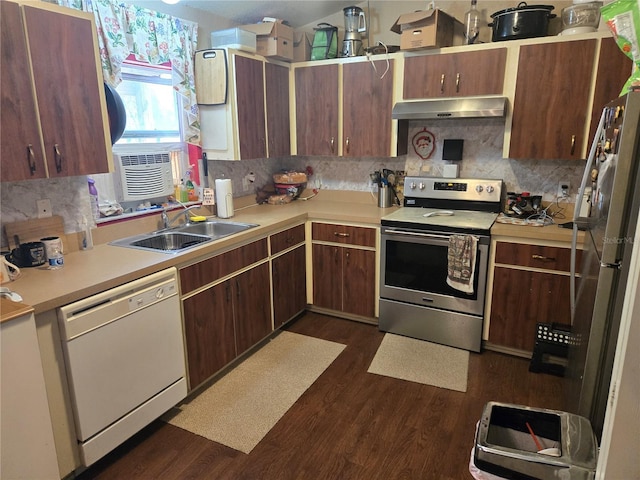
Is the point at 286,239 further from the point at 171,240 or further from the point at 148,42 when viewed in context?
the point at 148,42

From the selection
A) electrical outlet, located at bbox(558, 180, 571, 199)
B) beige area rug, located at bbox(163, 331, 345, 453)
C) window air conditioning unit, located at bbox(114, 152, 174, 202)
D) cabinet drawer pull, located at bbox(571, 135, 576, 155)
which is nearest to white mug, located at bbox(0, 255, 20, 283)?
window air conditioning unit, located at bbox(114, 152, 174, 202)

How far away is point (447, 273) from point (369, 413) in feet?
3.70

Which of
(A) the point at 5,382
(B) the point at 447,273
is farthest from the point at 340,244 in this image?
(A) the point at 5,382

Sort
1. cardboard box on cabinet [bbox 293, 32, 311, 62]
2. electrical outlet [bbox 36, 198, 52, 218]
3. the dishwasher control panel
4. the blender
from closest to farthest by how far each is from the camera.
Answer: the dishwasher control panel
electrical outlet [bbox 36, 198, 52, 218]
the blender
cardboard box on cabinet [bbox 293, 32, 311, 62]

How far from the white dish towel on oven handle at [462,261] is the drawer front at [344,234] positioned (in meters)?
0.61

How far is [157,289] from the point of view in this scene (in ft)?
7.00

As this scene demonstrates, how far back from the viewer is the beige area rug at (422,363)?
2713 millimetres

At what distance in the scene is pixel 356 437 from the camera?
2.21m

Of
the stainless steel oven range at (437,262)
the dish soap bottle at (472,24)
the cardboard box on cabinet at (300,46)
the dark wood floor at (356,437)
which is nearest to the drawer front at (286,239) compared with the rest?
the stainless steel oven range at (437,262)

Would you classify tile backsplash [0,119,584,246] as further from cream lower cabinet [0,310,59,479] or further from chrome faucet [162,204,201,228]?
cream lower cabinet [0,310,59,479]

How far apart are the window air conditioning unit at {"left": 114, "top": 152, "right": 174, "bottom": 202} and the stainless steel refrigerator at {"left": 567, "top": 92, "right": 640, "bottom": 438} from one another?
2.51 m

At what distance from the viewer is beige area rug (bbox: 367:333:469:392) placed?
2713 mm

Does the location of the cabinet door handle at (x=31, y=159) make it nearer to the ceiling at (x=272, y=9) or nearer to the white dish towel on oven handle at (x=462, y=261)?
the ceiling at (x=272, y=9)

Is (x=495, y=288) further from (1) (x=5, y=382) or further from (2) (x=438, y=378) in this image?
(1) (x=5, y=382)
